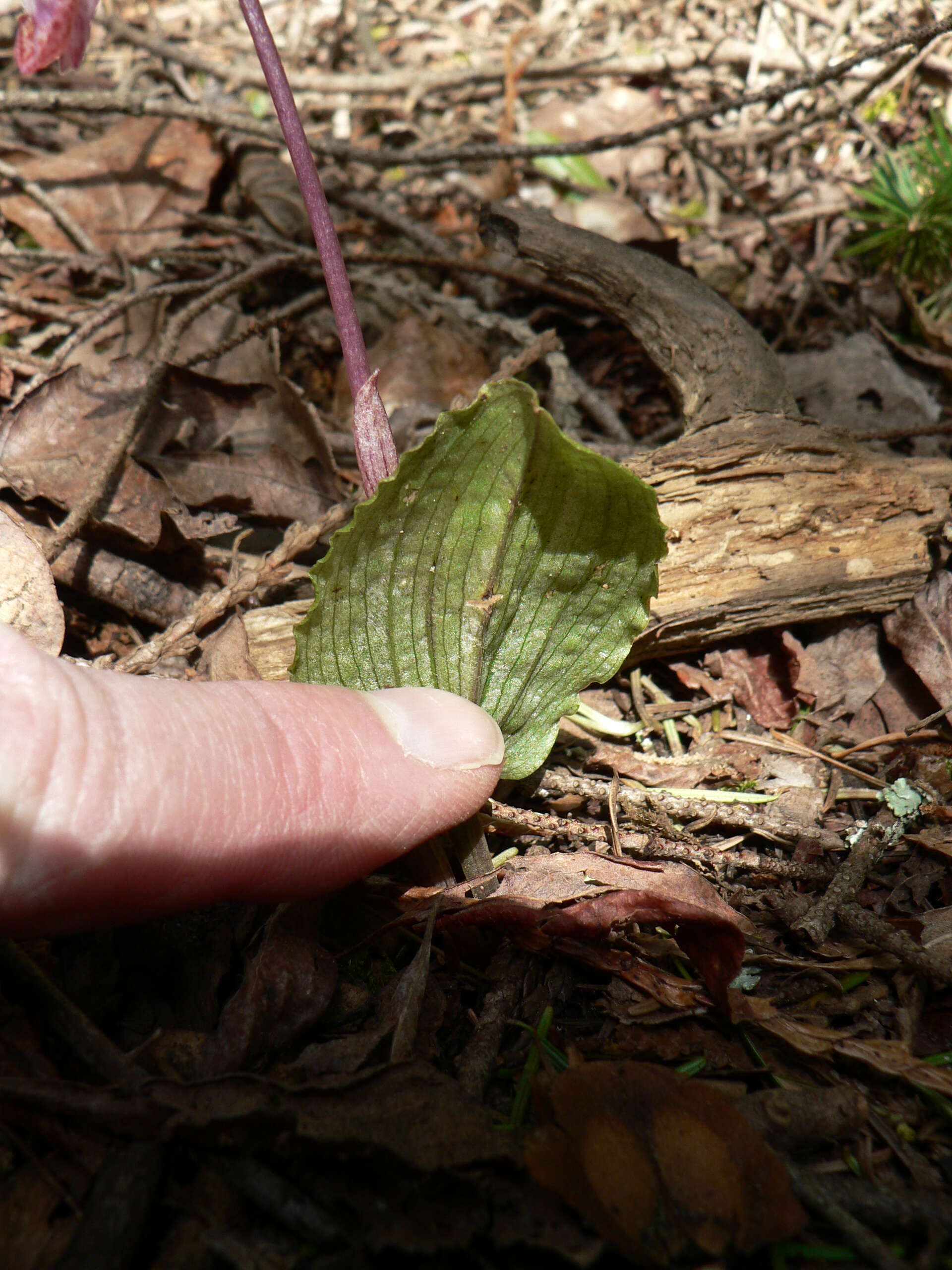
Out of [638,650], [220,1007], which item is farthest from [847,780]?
[220,1007]

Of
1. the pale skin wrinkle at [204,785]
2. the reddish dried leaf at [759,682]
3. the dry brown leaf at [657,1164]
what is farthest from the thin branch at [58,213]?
the dry brown leaf at [657,1164]

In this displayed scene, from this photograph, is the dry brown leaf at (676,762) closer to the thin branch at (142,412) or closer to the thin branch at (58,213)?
the thin branch at (142,412)

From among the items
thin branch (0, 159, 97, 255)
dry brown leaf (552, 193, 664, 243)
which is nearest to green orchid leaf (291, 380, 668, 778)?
thin branch (0, 159, 97, 255)

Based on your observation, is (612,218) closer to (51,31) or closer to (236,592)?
(51,31)

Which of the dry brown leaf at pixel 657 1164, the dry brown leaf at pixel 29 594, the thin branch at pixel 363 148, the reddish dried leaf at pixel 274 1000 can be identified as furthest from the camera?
the thin branch at pixel 363 148

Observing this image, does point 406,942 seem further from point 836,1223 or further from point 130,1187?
point 836,1223
